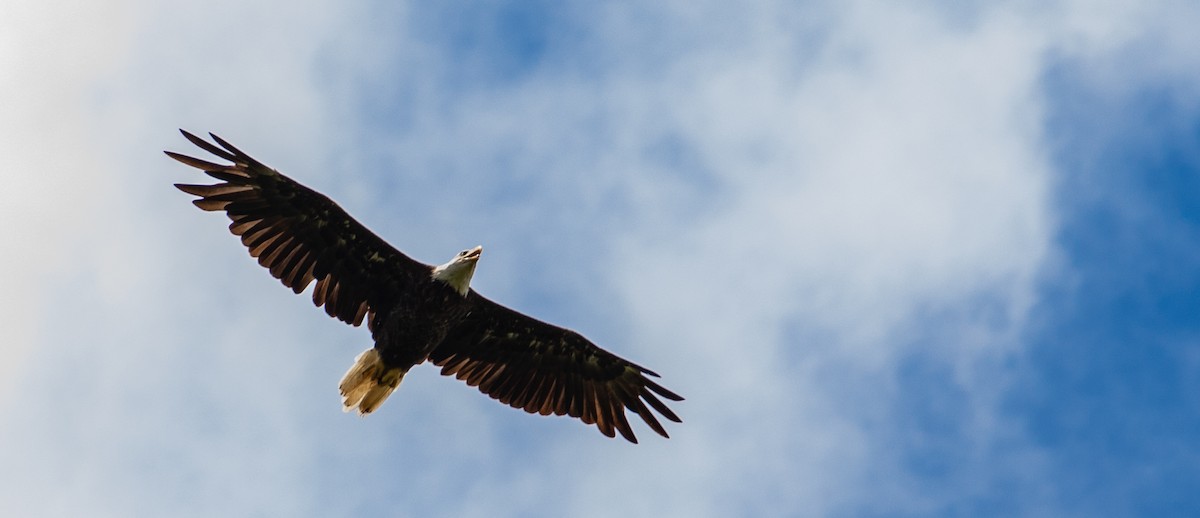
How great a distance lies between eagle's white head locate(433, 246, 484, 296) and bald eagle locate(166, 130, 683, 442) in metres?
0.01

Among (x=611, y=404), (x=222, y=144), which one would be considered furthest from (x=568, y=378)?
(x=222, y=144)

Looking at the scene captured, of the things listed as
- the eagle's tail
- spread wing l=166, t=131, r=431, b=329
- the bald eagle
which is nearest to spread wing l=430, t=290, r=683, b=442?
the bald eagle

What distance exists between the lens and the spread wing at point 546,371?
2153cm

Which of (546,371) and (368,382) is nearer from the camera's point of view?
(368,382)

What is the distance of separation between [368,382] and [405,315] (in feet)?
3.77

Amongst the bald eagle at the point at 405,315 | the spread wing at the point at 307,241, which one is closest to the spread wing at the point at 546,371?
the bald eagle at the point at 405,315

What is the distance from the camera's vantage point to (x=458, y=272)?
66.8 ft

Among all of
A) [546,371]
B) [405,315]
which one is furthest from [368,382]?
[546,371]

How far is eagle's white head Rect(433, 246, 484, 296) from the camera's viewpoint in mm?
20359

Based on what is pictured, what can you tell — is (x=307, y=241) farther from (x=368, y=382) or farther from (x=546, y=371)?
(x=546, y=371)

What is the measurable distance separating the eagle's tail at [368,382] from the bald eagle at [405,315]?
0.01 meters

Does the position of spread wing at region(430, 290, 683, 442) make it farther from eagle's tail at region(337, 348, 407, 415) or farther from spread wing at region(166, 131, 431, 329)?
spread wing at region(166, 131, 431, 329)

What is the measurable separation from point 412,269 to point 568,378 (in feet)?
10.2

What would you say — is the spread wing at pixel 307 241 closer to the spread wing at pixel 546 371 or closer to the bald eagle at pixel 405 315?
the bald eagle at pixel 405 315
